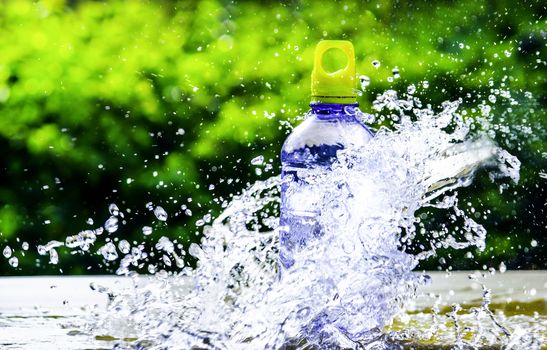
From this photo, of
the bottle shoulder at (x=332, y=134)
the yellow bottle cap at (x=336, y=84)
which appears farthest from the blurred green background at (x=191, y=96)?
the yellow bottle cap at (x=336, y=84)

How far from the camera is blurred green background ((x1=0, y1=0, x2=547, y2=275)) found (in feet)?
10.3

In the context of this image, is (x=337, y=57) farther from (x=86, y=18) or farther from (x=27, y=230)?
(x=27, y=230)

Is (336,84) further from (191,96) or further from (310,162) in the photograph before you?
(191,96)

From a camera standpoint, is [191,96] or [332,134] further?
[191,96]

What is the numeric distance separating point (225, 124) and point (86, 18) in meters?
0.62

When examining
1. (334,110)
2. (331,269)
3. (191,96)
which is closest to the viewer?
(331,269)

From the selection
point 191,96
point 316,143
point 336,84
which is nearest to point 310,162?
point 316,143

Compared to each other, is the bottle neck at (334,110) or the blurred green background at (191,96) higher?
the blurred green background at (191,96)

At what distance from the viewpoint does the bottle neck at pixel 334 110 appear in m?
1.33

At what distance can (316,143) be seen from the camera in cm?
146

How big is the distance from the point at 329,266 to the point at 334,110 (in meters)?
0.28

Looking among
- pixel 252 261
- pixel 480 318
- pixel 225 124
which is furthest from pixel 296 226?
pixel 225 124

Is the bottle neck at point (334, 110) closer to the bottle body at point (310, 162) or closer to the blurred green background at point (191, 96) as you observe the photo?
the bottle body at point (310, 162)

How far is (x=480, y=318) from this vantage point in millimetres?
1369
